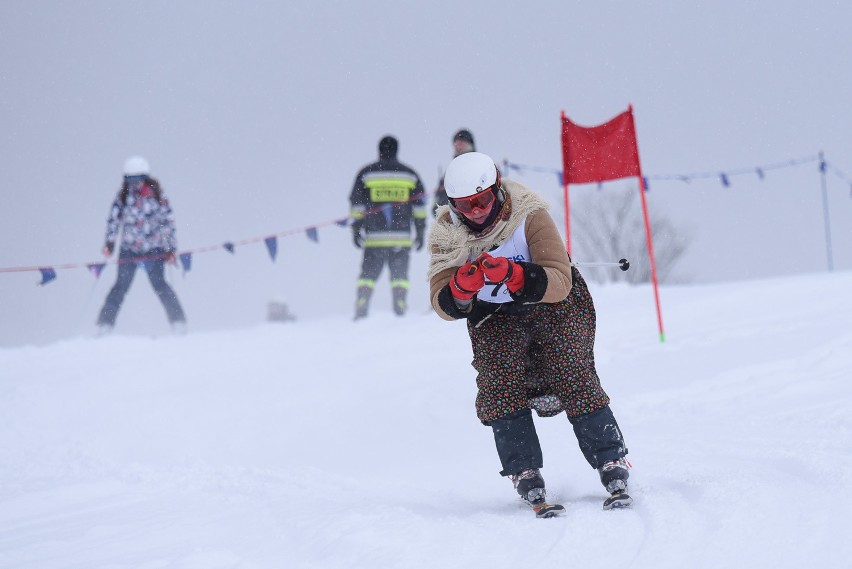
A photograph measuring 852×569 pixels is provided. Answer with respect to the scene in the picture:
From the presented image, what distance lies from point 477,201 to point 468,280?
342 millimetres

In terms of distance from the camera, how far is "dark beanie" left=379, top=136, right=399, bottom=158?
9.92m

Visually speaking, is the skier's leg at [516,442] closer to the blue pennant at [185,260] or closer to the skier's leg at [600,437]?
the skier's leg at [600,437]

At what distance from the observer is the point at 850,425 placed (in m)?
4.17

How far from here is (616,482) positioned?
3293 millimetres

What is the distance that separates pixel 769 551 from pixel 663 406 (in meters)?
3.13

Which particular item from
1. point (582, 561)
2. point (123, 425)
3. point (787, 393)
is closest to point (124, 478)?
point (123, 425)

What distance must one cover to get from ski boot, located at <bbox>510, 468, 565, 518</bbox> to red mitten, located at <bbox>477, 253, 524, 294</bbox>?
28.4 inches

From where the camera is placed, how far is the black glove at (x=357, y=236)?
10000 millimetres

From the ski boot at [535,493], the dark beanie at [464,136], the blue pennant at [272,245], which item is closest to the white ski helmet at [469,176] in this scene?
the ski boot at [535,493]

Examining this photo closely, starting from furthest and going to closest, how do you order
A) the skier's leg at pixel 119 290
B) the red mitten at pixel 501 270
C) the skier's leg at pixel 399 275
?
1. the skier's leg at pixel 399 275
2. the skier's leg at pixel 119 290
3. the red mitten at pixel 501 270

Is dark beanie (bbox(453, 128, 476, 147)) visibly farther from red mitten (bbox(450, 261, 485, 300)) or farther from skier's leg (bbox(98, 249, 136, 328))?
red mitten (bbox(450, 261, 485, 300))

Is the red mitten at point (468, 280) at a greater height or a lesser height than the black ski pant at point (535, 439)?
greater

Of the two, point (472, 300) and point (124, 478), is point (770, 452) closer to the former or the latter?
point (472, 300)

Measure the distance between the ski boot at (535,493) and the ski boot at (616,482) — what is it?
175mm
